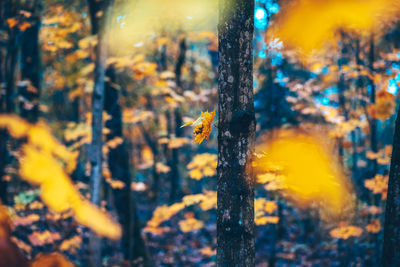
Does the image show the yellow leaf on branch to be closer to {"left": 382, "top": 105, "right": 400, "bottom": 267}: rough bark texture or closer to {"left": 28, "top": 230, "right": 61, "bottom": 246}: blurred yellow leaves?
{"left": 382, "top": 105, "right": 400, "bottom": 267}: rough bark texture

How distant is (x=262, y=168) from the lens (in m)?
2.29

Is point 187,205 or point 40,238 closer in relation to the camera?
point 187,205

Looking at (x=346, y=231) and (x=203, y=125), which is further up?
(x=203, y=125)

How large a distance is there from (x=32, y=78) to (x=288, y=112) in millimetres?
8299

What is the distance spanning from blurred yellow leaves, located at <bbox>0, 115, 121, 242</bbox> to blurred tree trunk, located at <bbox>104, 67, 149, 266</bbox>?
306mm

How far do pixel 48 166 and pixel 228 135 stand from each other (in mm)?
7158

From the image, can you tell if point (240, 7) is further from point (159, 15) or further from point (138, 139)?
point (138, 139)

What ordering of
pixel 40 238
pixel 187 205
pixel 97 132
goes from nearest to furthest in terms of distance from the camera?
pixel 97 132 → pixel 187 205 → pixel 40 238

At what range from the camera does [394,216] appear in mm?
2801

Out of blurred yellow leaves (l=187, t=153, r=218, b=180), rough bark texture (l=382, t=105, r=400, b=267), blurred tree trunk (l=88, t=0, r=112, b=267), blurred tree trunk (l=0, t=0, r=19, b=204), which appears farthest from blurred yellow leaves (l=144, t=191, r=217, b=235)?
blurred tree trunk (l=0, t=0, r=19, b=204)

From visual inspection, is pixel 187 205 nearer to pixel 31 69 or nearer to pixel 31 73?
pixel 31 73

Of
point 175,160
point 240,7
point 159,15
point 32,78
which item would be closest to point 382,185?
point 240,7

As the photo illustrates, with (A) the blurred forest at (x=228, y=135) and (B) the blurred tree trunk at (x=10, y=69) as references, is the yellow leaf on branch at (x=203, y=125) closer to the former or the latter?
(A) the blurred forest at (x=228, y=135)

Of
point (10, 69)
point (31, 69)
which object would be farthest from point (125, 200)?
point (31, 69)
